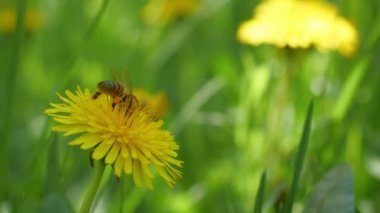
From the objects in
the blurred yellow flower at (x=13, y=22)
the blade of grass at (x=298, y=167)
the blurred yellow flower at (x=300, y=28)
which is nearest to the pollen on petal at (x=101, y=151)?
the blade of grass at (x=298, y=167)

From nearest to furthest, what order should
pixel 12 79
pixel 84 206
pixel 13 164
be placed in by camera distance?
pixel 84 206 < pixel 12 79 < pixel 13 164

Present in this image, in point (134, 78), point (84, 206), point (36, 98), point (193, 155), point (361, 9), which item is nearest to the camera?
point (84, 206)

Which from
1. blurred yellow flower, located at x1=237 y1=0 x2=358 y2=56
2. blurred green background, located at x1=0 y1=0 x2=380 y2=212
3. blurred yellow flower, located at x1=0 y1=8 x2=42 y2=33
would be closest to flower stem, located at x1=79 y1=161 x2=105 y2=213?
blurred green background, located at x1=0 y1=0 x2=380 y2=212

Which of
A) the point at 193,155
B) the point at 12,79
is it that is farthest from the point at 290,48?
the point at 12,79

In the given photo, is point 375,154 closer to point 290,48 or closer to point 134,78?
point 290,48

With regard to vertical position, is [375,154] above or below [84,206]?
below

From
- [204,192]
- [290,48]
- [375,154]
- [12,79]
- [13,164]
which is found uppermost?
[12,79]

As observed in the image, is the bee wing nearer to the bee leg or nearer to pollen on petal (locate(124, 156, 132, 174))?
the bee leg

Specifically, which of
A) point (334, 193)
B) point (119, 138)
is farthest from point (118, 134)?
point (334, 193)
